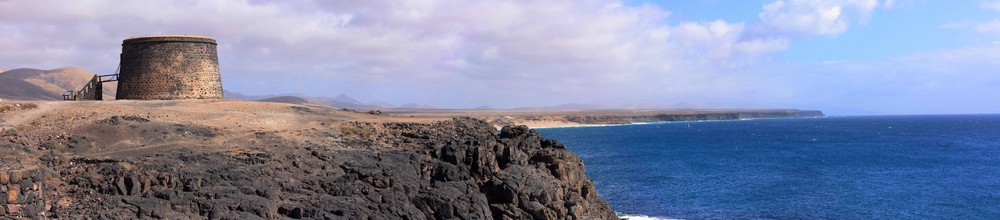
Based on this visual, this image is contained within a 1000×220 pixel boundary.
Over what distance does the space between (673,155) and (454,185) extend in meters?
54.0

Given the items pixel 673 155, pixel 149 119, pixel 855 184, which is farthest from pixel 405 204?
pixel 673 155

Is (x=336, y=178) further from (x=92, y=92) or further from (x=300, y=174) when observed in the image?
(x=92, y=92)

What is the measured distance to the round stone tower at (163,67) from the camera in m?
35.7

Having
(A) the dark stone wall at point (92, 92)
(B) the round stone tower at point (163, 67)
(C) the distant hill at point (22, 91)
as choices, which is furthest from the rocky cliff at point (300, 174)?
(C) the distant hill at point (22, 91)

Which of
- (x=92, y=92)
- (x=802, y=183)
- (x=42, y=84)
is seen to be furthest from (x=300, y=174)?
(x=42, y=84)

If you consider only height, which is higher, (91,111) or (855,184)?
(91,111)

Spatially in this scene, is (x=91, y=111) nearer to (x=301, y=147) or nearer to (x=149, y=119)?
(x=149, y=119)

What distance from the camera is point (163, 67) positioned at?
35906mm

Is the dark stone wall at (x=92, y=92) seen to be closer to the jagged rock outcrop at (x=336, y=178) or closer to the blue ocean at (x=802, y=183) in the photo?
the jagged rock outcrop at (x=336, y=178)

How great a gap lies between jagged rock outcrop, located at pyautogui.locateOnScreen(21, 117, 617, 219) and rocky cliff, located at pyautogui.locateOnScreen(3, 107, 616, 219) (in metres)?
0.04

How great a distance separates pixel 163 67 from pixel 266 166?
16695 millimetres

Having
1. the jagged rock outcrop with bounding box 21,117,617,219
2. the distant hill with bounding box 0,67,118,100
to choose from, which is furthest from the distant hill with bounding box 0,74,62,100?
the jagged rock outcrop with bounding box 21,117,617,219

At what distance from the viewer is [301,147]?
84.8ft

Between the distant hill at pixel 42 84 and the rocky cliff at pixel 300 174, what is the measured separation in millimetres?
117553
